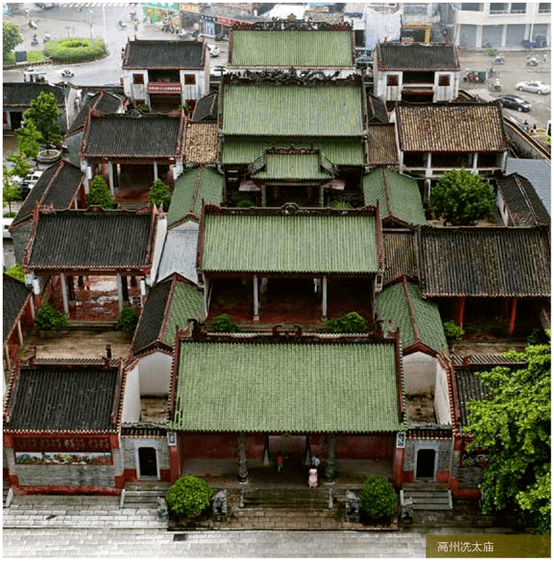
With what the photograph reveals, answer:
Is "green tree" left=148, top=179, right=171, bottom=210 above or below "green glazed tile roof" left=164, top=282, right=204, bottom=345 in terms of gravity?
above

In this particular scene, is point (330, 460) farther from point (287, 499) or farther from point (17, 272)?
point (17, 272)

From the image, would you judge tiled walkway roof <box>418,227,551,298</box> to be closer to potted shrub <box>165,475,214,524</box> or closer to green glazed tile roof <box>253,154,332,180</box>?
green glazed tile roof <box>253,154,332,180</box>

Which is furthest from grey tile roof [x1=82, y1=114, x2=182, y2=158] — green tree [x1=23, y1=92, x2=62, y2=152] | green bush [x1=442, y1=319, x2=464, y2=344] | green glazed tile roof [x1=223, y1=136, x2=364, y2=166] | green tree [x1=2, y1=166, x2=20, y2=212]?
green bush [x1=442, y1=319, x2=464, y2=344]

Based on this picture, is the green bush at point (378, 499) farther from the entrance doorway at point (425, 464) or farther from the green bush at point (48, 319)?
the green bush at point (48, 319)

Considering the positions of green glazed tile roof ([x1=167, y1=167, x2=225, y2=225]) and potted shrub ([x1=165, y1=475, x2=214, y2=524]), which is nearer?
potted shrub ([x1=165, y1=475, x2=214, y2=524])

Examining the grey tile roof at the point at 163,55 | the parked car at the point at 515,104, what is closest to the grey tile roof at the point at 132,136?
the grey tile roof at the point at 163,55

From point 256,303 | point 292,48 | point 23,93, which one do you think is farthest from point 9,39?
point 256,303
